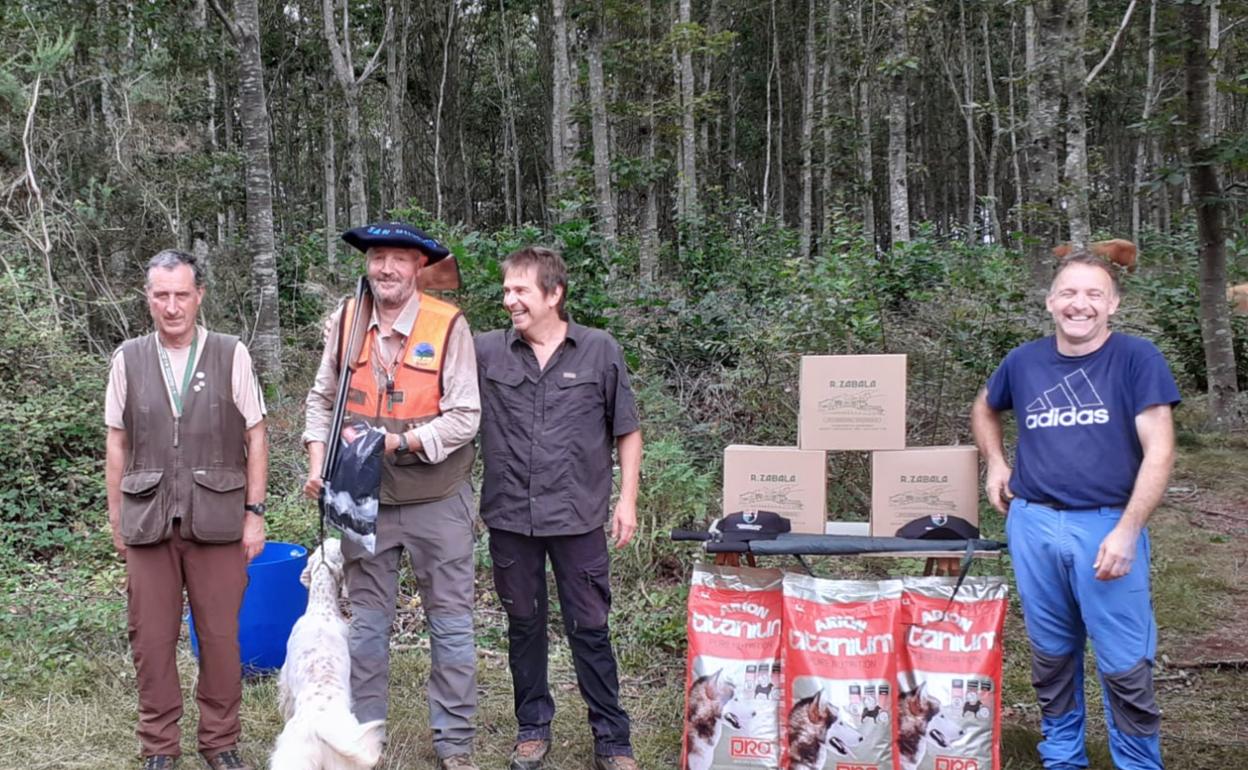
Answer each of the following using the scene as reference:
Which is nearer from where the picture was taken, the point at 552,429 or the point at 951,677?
the point at 951,677

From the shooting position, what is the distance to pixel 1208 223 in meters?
7.39

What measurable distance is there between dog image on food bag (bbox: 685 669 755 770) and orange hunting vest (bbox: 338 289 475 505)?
3.81 feet

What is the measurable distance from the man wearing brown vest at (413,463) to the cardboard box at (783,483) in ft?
3.51

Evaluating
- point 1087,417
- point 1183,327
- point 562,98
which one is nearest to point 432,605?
point 1087,417

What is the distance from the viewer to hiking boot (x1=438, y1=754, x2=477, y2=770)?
339 centimetres

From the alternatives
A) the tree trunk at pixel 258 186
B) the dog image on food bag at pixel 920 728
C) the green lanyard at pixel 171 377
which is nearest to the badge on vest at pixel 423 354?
the green lanyard at pixel 171 377

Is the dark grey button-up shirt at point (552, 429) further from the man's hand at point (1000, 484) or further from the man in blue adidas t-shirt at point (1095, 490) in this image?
the man in blue adidas t-shirt at point (1095, 490)

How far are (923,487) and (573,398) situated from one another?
4.54ft

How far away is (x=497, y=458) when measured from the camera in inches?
134

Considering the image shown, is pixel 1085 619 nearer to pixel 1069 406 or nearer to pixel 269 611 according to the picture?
pixel 1069 406

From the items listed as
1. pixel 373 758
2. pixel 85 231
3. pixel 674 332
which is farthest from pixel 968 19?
pixel 373 758

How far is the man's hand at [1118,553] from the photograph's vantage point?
9.16 feet

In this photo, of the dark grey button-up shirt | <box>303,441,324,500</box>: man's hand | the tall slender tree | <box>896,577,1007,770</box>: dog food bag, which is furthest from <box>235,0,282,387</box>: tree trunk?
<box>896,577,1007,770</box>: dog food bag

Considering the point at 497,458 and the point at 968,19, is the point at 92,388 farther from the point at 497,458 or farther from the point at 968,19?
the point at 968,19
